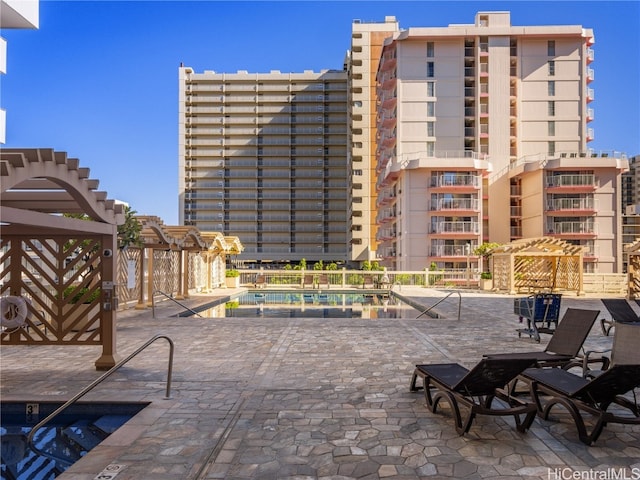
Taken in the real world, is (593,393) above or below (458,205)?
below

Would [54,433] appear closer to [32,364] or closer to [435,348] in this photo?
[32,364]

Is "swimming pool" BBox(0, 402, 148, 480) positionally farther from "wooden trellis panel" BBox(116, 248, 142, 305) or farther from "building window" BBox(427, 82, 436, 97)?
"building window" BBox(427, 82, 436, 97)

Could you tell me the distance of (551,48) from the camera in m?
43.5

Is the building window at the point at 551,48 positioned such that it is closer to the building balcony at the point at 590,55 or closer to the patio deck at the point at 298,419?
the building balcony at the point at 590,55

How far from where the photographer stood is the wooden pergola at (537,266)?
2219 cm

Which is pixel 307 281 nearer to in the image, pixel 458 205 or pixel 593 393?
pixel 458 205

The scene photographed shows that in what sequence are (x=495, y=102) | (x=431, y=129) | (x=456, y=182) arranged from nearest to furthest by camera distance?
(x=456, y=182), (x=495, y=102), (x=431, y=129)

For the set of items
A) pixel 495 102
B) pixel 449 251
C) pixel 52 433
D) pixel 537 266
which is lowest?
pixel 52 433

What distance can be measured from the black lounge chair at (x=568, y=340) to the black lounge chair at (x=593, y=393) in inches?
48.0

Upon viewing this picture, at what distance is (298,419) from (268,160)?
69.5m

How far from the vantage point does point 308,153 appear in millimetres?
72188

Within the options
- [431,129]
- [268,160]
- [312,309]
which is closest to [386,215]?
[431,129]

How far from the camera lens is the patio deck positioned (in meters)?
3.67

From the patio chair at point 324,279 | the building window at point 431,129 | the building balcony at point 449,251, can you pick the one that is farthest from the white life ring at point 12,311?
the building window at point 431,129
